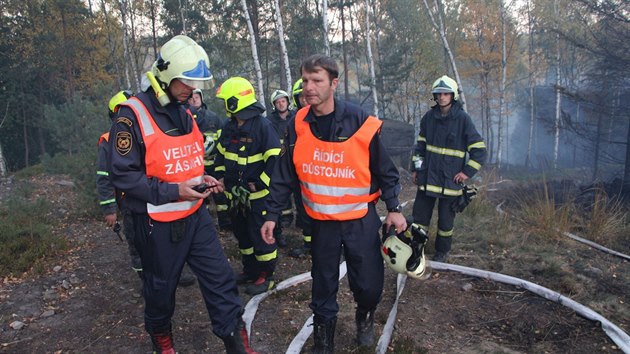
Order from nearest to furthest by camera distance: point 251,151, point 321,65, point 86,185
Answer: point 321,65 < point 251,151 < point 86,185

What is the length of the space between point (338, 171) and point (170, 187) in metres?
1.12

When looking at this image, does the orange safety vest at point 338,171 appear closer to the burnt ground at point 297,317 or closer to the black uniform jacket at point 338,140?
the black uniform jacket at point 338,140

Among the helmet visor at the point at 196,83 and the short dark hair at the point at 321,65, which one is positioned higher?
the short dark hair at the point at 321,65

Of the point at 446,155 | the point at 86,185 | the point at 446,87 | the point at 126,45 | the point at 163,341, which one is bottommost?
the point at 163,341

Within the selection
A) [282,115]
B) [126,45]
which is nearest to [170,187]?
[282,115]

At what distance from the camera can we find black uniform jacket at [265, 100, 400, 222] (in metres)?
2.87

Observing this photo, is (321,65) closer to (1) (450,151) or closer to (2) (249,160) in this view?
(2) (249,160)

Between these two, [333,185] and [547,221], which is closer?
[333,185]

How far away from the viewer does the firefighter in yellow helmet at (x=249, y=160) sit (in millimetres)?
4086

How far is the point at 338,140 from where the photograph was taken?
2838 millimetres

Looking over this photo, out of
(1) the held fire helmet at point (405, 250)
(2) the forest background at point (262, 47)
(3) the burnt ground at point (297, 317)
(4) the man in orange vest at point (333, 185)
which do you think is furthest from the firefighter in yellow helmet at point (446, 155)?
(2) the forest background at point (262, 47)

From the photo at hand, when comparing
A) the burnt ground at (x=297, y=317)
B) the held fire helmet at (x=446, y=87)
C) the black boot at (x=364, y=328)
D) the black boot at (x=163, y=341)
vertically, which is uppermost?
the held fire helmet at (x=446, y=87)

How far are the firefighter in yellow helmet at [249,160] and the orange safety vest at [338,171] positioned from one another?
1.18m

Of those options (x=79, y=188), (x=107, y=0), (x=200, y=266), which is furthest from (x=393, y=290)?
(x=107, y=0)
